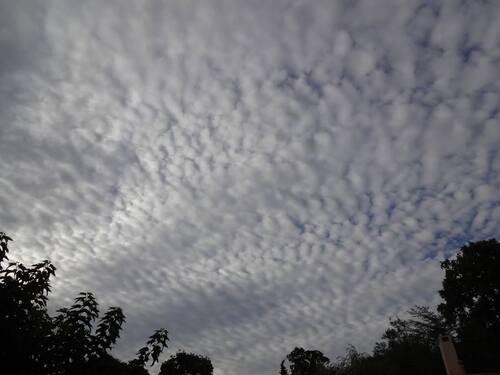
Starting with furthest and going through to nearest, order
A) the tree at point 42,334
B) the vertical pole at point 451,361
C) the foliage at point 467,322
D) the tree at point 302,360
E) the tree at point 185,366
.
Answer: the tree at point 302,360 < the tree at point 185,366 < the foliage at point 467,322 < the vertical pole at point 451,361 < the tree at point 42,334

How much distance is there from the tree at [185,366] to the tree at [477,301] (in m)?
52.1

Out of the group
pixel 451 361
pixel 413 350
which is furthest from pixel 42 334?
pixel 413 350

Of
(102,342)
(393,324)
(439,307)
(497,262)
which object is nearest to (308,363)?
(393,324)

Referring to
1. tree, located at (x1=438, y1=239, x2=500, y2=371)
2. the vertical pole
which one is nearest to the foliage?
tree, located at (x1=438, y1=239, x2=500, y2=371)

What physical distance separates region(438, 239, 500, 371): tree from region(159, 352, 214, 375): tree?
52.1m

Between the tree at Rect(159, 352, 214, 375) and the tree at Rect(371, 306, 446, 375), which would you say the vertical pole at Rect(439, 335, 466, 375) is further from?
the tree at Rect(159, 352, 214, 375)

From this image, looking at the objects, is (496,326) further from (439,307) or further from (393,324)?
(393,324)

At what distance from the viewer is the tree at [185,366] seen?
2781 inches

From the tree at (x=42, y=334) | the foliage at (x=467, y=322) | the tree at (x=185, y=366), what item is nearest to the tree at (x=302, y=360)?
the tree at (x=185, y=366)

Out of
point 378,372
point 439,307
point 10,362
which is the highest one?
point 439,307

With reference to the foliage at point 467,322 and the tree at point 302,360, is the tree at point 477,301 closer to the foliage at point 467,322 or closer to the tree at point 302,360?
the foliage at point 467,322

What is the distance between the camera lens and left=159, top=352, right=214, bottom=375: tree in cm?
7062

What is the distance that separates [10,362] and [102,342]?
69.1 inches

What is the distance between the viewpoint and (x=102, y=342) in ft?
24.1
